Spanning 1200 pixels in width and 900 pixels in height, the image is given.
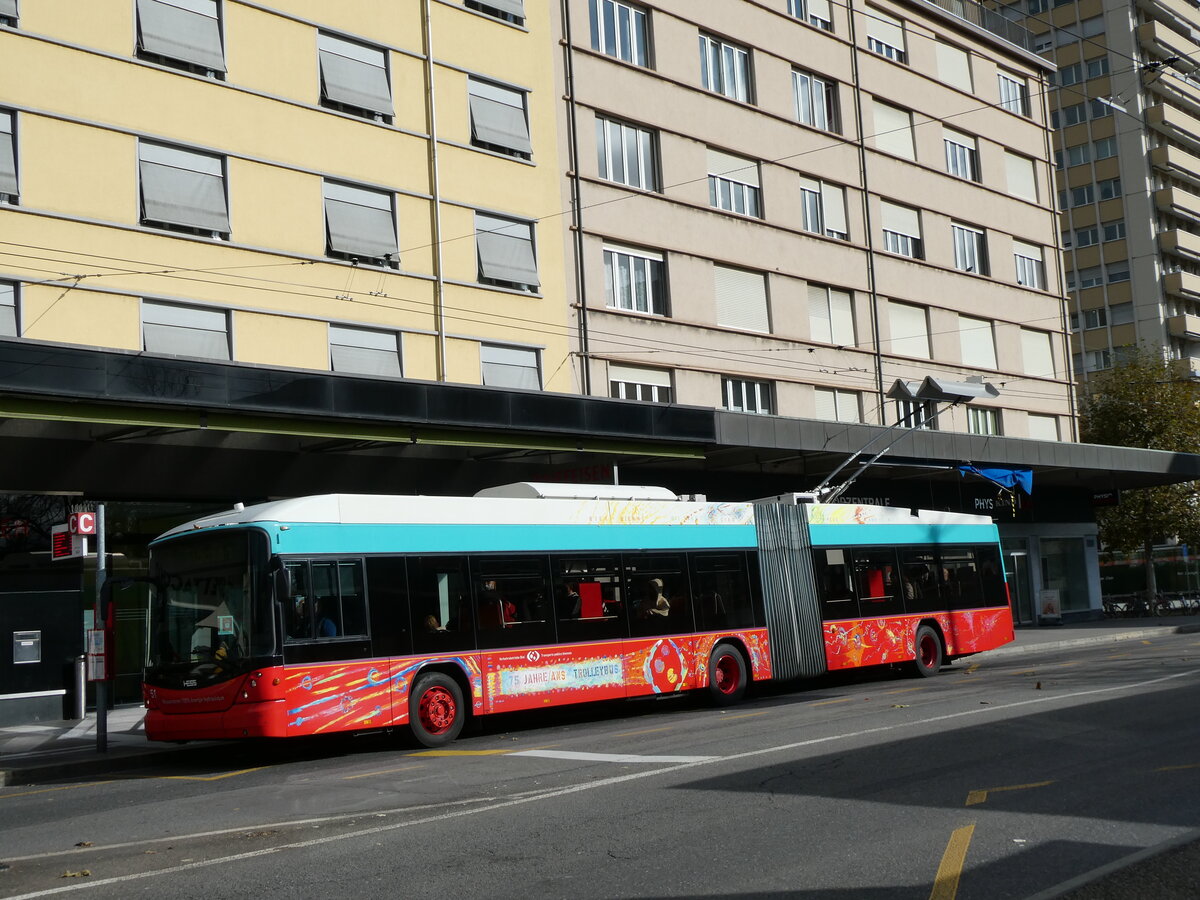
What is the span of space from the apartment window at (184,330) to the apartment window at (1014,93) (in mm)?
28400

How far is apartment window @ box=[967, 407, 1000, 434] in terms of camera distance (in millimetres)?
36688

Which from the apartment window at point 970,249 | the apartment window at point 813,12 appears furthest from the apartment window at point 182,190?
the apartment window at point 970,249

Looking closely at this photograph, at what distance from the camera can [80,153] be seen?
19.7 meters

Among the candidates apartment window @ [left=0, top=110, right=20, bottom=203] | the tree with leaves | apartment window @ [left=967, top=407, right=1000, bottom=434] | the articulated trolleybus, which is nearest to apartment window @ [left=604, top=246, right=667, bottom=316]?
the articulated trolleybus

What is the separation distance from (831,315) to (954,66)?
11.2m

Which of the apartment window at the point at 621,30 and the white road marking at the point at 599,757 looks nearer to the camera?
the white road marking at the point at 599,757

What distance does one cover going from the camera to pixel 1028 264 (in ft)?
133

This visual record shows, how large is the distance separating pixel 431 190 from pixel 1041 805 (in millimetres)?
18663

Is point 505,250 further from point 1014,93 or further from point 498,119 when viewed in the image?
point 1014,93

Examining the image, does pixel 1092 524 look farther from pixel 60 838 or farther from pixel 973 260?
pixel 60 838

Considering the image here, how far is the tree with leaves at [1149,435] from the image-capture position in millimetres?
44031

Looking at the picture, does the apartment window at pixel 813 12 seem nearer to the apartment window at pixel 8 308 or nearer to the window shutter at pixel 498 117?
the window shutter at pixel 498 117

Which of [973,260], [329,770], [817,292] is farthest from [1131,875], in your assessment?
[973,260]

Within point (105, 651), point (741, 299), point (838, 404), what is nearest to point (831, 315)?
point (838, 404)
